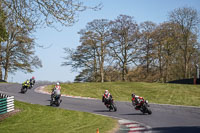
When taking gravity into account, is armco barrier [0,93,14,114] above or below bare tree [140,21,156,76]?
below

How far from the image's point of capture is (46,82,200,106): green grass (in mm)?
29875

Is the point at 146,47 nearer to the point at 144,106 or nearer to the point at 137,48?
the point at 137,48

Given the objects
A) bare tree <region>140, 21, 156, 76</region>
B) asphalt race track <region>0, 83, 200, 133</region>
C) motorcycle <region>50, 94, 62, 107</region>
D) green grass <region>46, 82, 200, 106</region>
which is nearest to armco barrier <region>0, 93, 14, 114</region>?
motorcycle <region>50, 94, 62, 107</region>

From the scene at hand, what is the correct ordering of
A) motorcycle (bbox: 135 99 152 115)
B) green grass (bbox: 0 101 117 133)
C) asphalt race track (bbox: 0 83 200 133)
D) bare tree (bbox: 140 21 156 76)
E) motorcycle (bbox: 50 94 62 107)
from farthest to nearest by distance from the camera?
bare tree (bbox: 140 21 156 76)
motorcycle (bbox: 50 94 62 107)
motorcycle (bbox: 135 99 152 115)
asphalt race track (bbox: 0 83 200 133)
green grass (bbox: 0 101 117 133)

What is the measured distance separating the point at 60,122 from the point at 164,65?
121ft

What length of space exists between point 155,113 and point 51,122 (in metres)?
7.35

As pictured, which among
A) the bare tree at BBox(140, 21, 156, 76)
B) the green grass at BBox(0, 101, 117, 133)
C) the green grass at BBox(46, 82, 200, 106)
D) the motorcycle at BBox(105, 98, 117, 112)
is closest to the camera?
the green grass at BBox(0, 101, 117, 133)

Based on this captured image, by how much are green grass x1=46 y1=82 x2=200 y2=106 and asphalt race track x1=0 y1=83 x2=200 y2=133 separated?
18.3 feet

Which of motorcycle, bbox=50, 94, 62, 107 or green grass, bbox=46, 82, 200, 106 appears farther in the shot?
green grass, bbox=46, 82, 200, 106

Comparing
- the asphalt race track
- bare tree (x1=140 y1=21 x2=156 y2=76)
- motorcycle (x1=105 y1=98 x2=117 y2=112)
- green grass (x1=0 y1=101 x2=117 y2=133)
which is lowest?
green grass (x1=0 y1=101 x2=117 y2=133)

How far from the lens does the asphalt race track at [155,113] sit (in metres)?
13.0

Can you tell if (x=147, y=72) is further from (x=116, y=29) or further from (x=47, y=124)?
(x=47, y=124)

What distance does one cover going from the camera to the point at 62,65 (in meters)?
49.9

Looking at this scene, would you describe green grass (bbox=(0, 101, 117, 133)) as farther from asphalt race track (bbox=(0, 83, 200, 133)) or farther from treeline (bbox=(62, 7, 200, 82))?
treeline (bbox=(62, 7, 200, 82))
